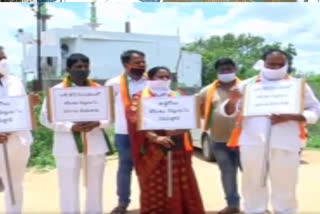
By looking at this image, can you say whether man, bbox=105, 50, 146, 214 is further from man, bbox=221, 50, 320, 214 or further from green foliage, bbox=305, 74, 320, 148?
green foliage, bbox=305, 74, 320, 148

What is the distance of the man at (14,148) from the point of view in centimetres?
468

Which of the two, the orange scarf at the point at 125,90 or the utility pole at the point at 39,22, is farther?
the utility pole at the point at 39,22

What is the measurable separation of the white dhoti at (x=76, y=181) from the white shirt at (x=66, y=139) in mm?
53

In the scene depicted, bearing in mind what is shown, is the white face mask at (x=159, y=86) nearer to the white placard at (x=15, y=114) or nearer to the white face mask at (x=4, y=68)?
the white placard at (x=15, y=114)

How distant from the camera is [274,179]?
472cm

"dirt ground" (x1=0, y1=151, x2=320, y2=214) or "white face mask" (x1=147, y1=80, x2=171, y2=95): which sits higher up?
"white face mask" (x1=147, y1=80, x2=171, y2=95)

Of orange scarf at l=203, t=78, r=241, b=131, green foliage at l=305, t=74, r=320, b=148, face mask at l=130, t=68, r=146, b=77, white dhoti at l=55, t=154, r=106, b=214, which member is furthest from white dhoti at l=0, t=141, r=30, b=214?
green foliage at l=305, t=74, r=320, b=148

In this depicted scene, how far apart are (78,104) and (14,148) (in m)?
0.64

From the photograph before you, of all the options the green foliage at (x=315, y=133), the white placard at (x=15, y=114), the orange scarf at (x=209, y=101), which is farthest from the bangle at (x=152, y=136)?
the green foliage at (x=315, y=133)

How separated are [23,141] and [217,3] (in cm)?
216

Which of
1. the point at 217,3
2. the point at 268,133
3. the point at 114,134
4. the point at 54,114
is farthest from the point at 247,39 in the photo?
the point at 54,114

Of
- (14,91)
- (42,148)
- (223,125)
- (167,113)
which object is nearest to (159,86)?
(167,113)

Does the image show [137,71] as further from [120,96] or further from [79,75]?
[79,75]

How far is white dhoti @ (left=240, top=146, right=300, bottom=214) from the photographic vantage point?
15.3 ft
